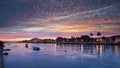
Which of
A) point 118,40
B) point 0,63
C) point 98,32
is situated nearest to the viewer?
point 0,63

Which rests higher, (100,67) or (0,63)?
(0,63)

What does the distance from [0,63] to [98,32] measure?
18785cm

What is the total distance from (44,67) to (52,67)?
149 centimetres

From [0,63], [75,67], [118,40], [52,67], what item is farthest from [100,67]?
[118,40]

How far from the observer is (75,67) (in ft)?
112

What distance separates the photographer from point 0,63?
13203 millimetres

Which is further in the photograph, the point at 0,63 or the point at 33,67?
the point at 33,67

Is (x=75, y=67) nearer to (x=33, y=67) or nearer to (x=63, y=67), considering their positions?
(x=63, y=67)

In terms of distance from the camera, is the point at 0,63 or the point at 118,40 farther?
the point at 118,40

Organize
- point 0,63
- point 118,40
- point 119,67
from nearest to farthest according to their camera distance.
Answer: point 0,63 → point 119,67 → point 118,40

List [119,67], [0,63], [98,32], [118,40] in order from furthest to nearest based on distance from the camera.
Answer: [98,32] → [118,40] → [119,67] → [0,63]

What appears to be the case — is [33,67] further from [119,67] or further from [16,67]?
[119,67]

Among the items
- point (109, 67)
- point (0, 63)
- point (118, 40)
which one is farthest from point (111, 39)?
point (0, 63)

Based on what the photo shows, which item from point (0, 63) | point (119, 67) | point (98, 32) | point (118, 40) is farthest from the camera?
Answer: point (98, 32)
